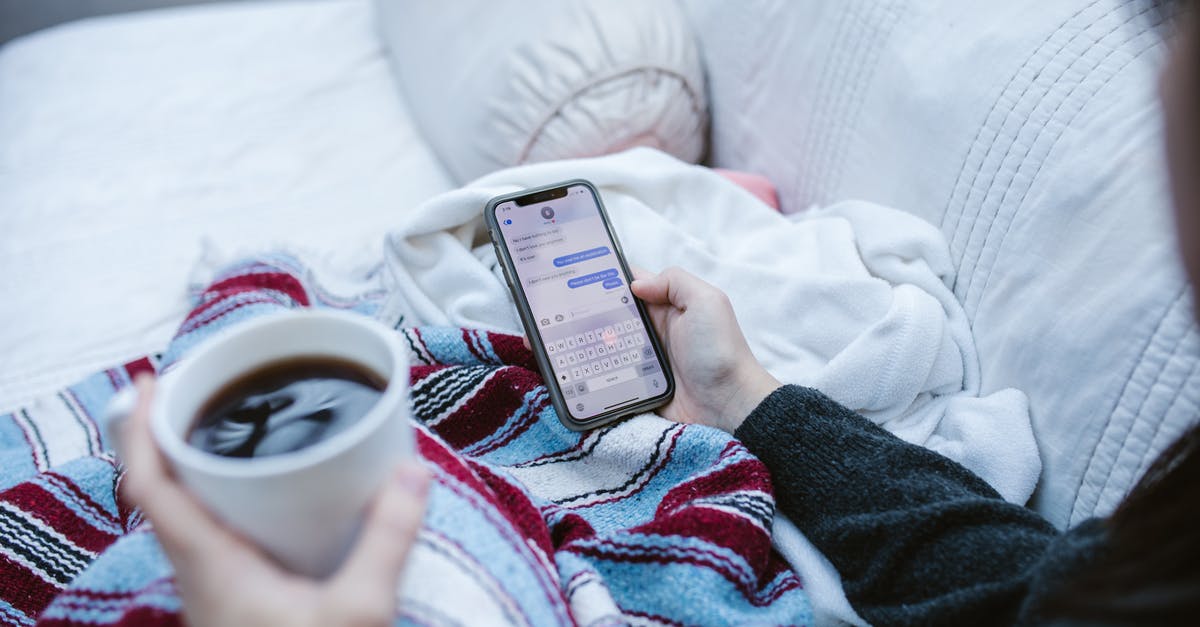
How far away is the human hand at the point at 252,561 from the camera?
307 millimetres

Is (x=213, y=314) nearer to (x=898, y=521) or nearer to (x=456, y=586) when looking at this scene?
(x=456, y=586)

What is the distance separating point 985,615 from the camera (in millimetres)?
460

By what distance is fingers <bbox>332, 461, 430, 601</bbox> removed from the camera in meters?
0.31

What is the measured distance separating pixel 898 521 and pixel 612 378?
0.24 meters

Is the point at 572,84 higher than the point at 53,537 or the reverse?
higher

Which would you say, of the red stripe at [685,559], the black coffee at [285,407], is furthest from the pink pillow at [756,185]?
the black coffee at [285,407]

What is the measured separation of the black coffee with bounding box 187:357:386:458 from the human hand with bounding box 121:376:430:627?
3 cm

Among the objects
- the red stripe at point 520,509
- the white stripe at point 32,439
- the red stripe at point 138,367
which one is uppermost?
the red stripe at point 520,509

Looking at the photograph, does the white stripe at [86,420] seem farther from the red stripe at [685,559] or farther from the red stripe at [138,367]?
the red stripe at [685,559]

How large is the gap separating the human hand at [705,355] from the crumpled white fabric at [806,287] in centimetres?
2

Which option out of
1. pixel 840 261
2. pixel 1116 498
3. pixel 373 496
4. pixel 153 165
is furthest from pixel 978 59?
pixel 153 165

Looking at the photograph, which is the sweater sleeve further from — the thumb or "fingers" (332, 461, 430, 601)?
"fingers" (332, 461, 430, 601)

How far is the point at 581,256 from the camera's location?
26.2 inches

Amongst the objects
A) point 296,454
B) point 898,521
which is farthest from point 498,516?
point 898,521
